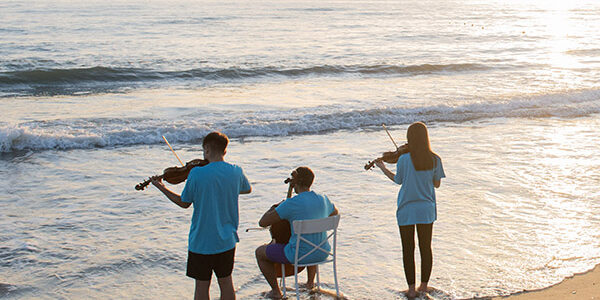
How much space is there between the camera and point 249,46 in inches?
1288

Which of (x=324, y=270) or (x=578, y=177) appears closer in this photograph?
(x=324, y=270)

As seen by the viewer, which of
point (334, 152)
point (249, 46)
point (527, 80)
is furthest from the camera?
point (249, 46)

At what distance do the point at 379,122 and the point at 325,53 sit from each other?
15331 millimetres

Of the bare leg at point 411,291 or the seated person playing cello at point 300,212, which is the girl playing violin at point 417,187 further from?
the seated person playing cello at point 300,212

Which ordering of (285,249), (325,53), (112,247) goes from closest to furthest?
(285,249) < (112,247) < (325,53)

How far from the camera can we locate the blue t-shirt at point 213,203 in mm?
4320

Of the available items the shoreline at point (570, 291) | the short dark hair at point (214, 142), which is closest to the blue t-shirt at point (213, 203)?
the short dark hair at point (214, 142)

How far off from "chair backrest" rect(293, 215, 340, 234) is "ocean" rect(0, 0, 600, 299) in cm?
90

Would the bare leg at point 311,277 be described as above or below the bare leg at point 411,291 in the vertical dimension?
above

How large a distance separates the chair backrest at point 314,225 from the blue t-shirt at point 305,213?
0.11 m

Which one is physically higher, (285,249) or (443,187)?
(285,249)

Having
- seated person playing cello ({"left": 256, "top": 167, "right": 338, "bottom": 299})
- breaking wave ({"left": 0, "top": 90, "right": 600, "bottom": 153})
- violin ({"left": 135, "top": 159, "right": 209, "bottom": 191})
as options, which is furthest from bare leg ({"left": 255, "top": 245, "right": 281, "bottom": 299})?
breaking wave ({"left": 0, "top": 90, "right": 600, "bottom": 153})

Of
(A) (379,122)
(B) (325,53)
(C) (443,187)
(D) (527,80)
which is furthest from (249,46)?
(C) (443,187)

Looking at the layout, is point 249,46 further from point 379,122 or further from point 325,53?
point 379,122
